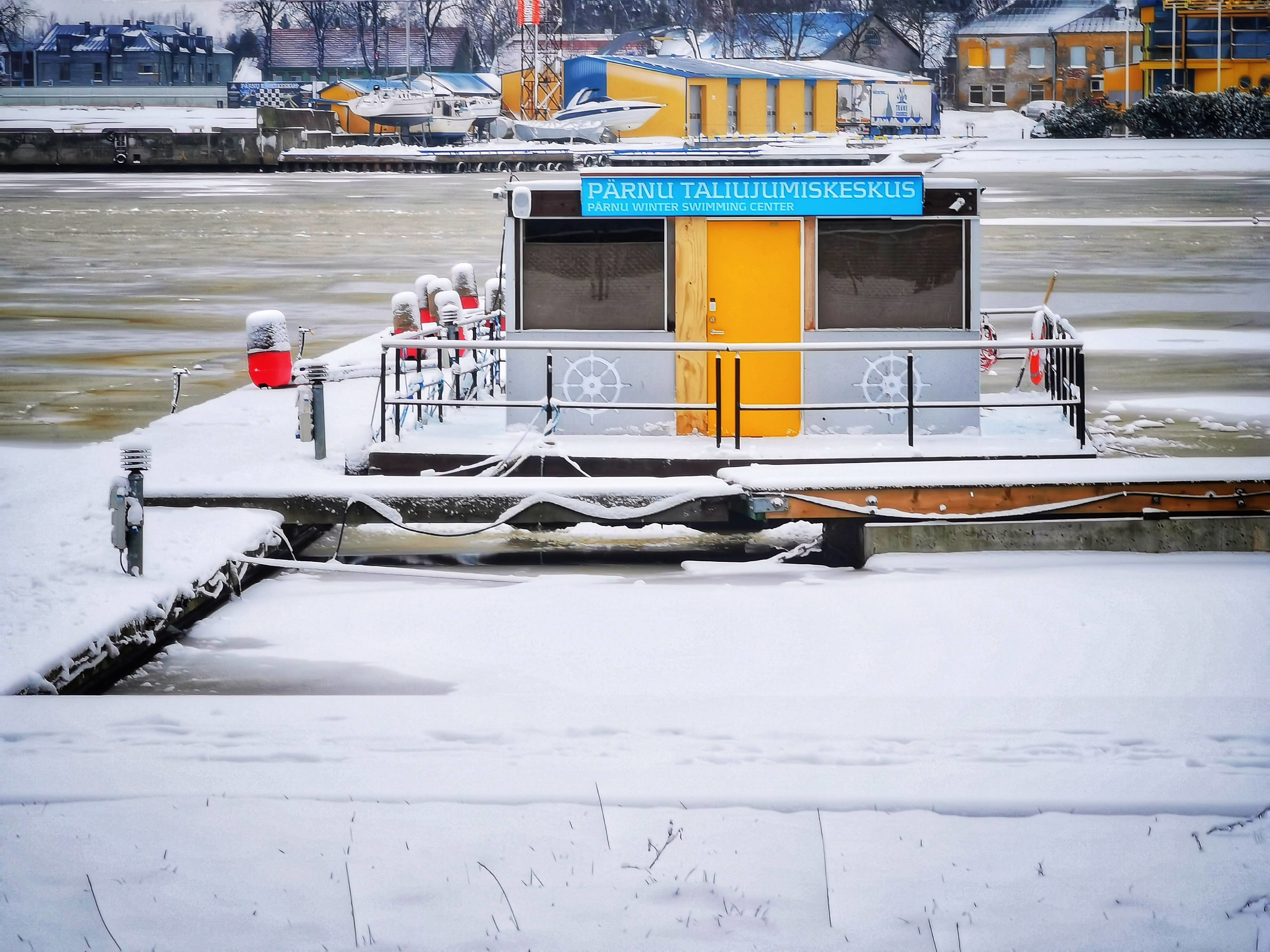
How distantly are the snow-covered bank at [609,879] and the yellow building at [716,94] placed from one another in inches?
3045

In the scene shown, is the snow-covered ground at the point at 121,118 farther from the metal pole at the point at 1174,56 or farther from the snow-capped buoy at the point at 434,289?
the snow-capped buoy at the point at 434,289

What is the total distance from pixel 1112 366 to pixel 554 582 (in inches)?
425

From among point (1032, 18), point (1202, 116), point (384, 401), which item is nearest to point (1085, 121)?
point (1202, 116)

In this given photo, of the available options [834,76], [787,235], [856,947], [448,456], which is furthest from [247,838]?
[834,76]

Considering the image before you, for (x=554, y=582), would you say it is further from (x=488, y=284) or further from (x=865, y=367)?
(x=488, y=284)

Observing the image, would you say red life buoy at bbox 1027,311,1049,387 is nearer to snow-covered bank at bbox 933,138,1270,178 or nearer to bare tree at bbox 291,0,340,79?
snow-covered bank at bbox 933,138,1270,178

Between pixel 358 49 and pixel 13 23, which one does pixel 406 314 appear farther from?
pixel 13 23

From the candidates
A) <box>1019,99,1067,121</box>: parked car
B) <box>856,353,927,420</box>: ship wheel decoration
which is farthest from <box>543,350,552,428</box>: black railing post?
<box>1019,99,1067,121</box>: parked car

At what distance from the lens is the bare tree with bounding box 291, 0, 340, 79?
129375mm

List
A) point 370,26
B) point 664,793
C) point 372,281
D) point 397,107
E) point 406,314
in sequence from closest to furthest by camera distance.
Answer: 1. point 664,793
2. point 406,314
3. point 372,281
4. point 397,107
5. point 370,26

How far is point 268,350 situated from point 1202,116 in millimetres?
62699

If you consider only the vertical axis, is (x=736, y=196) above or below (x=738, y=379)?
above

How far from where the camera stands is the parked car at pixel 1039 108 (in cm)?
9300

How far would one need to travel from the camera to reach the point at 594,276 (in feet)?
40.3
